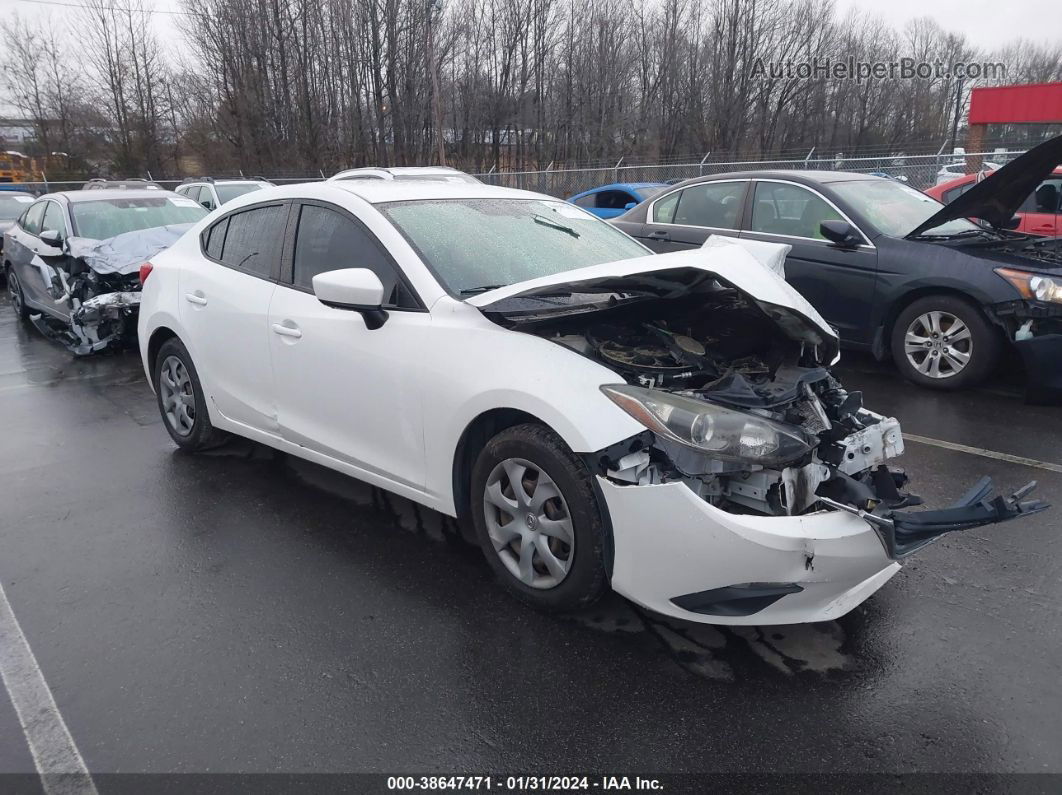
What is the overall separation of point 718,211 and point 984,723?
5.89 m

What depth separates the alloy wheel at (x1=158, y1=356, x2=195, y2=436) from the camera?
510 centimetres

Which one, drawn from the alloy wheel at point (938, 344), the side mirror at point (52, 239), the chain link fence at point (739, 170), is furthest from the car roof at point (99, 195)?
the alloy wheel at point (938, 344)

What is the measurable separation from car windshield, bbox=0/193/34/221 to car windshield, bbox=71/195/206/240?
721 cm

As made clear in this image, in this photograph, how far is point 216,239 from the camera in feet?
16.0

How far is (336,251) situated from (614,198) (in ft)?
33.5

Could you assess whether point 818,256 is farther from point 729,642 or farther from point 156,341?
point 156,341

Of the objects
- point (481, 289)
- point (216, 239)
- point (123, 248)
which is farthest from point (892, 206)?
point (123, 248)

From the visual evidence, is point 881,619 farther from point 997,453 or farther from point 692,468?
point 997,453

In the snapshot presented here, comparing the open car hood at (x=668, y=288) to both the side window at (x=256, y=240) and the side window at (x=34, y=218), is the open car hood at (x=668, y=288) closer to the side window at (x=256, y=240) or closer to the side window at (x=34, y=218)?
the side window at (x=256, y=240)

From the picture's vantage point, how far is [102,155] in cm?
3697

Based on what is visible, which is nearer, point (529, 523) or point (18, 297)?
point (529, 523)

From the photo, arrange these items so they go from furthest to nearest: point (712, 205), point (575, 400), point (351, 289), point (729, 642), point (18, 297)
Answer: point (18, 297)
point (712, 205)
point (351, 289)
point (729, 642)
point (575, 400)

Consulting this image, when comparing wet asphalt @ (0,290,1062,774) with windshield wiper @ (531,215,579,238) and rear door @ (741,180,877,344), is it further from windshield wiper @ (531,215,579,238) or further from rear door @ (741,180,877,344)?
rear door @ (741,180,877,344)

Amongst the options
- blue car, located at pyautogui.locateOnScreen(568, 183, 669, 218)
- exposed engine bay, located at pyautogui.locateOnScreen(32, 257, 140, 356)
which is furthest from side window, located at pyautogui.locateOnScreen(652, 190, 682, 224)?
exposed engine bay, located at pyautogui.locateOnScreen(32, 257, 140, 356)
